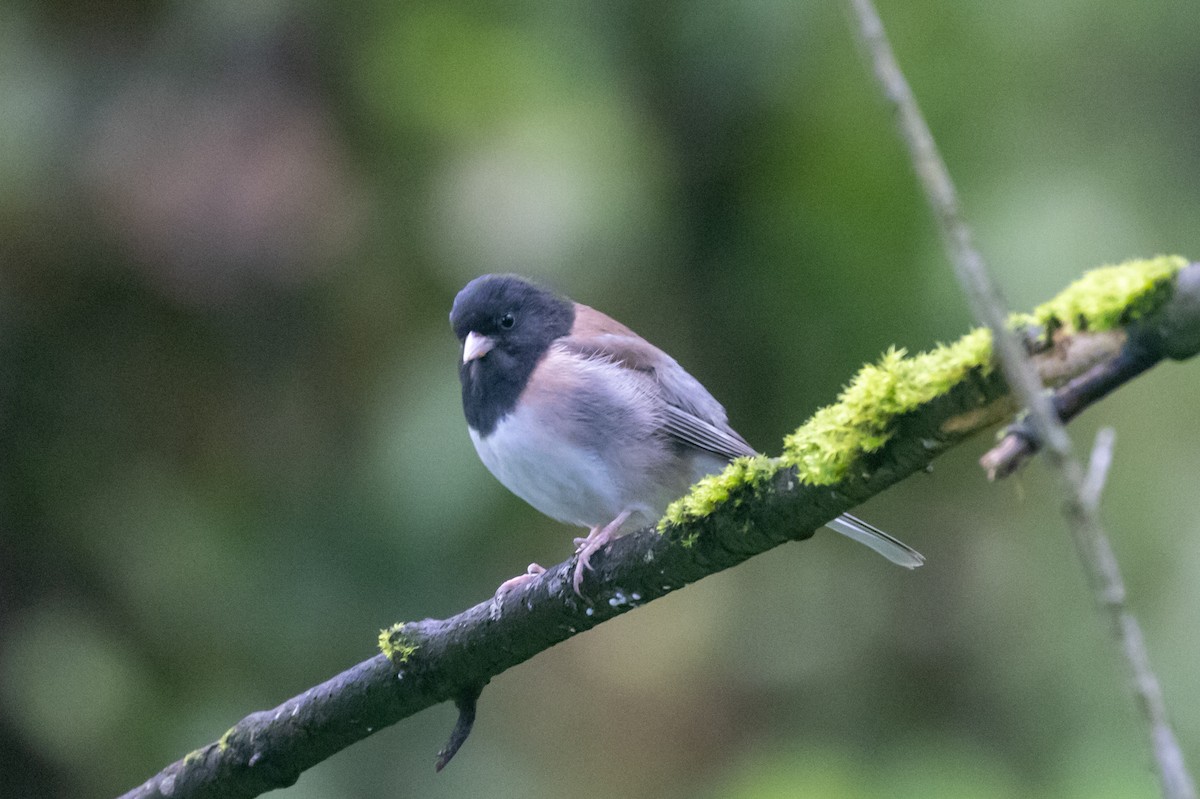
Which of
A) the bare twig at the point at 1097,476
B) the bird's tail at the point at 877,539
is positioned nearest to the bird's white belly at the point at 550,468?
the bird's tail at the point at 877,539

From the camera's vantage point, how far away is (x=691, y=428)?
105 inches

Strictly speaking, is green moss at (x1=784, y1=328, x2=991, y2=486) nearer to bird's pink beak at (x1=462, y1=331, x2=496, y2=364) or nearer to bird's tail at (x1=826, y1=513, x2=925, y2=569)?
bird's tail at (x1=826, y1=513, x2=925, y2=569)

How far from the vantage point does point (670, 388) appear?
2770 mm

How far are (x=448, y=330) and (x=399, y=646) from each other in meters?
1.96

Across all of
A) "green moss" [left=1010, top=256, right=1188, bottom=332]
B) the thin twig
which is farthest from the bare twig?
"green moss" [left=1010, top=256, right=1188, bottom=332]

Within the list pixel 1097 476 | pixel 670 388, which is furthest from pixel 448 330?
pixel 1097 476

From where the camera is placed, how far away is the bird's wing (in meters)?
2.68

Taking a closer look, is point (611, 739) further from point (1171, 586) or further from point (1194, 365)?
point (1194, 365)

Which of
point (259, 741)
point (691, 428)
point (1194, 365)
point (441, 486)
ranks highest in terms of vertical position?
point (1194, 365)

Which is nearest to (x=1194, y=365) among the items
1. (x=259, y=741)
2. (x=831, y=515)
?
(x=831, y=515)

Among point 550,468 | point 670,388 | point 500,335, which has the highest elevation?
point 500,335

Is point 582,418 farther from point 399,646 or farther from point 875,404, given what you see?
point 875,404

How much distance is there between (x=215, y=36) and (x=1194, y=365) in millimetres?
3379

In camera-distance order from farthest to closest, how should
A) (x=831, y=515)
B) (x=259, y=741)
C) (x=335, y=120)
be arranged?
(x=335, y=120)
(x=259, y=741)
(x=831, y=515)
